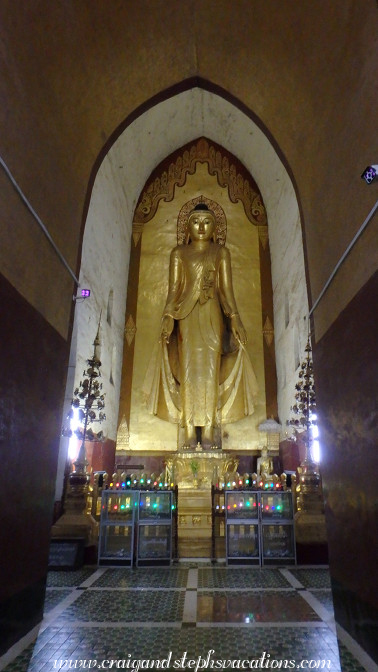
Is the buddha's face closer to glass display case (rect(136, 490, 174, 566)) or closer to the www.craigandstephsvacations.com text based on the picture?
glass display case (rect(136, 490, 174, 566))

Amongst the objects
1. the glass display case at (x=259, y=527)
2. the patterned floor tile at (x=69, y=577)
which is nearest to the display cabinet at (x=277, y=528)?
the glass display case at (x=259, y=527)

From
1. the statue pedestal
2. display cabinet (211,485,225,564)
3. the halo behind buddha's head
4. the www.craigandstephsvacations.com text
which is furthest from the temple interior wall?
the halo behind buddha's head

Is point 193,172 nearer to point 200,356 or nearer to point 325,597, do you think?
point 200,356

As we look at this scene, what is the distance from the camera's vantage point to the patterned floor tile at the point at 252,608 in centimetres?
257

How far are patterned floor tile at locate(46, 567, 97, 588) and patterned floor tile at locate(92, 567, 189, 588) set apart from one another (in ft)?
0.51

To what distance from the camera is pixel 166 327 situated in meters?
8.30

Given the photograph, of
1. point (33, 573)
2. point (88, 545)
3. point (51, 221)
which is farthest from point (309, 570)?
point (51, 221)

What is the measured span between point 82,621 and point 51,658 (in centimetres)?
55

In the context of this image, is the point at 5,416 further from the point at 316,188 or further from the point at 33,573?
the point at 316,188

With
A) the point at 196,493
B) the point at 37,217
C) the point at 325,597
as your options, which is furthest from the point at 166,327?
the point at 37,217

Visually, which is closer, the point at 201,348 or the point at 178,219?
the point at 201,348

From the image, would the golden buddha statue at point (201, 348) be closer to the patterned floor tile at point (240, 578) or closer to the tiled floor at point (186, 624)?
the patterned floor tile at point (240, 578)

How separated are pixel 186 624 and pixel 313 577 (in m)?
1.65

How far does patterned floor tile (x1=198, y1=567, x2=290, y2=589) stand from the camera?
11.1ft
